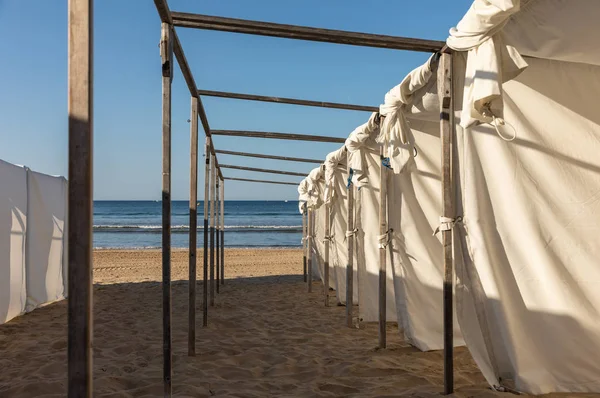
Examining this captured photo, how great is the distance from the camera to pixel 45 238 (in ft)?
23.2

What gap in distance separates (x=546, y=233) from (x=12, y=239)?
18.5ft

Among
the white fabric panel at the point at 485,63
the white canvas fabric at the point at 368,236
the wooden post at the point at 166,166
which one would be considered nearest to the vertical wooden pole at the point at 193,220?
the wooden post at the point at 166,166

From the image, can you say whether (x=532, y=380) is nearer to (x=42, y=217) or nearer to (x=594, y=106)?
(x=594, y=106)

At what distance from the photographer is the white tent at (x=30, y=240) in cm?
574

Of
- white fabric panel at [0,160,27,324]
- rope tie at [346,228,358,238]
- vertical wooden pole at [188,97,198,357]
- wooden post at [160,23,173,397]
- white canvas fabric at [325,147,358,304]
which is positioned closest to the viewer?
wooden post at [160,23,173,397]

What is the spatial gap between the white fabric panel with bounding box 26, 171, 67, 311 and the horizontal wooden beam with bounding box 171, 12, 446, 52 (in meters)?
4.49

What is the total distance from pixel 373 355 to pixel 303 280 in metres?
6.87

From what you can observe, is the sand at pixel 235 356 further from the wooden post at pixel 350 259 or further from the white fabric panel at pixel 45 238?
the white fabric panel at pixel 45 238

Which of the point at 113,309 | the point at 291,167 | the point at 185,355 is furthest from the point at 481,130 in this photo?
the point at 291,167

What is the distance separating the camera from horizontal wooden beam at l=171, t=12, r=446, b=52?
10.0ft

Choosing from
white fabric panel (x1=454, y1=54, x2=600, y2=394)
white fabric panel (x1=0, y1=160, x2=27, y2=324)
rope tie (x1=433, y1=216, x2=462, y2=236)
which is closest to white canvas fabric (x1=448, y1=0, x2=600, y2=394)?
white fabric panel (x1=454, y1=54, x2=600, y2=394)

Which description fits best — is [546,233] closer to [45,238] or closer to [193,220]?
[193,220]

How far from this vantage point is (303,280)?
1116 centimetres

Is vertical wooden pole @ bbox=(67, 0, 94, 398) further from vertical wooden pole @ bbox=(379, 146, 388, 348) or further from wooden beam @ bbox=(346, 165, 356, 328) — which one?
wooden beam @ bbox=(346, 165, 356, 328)
